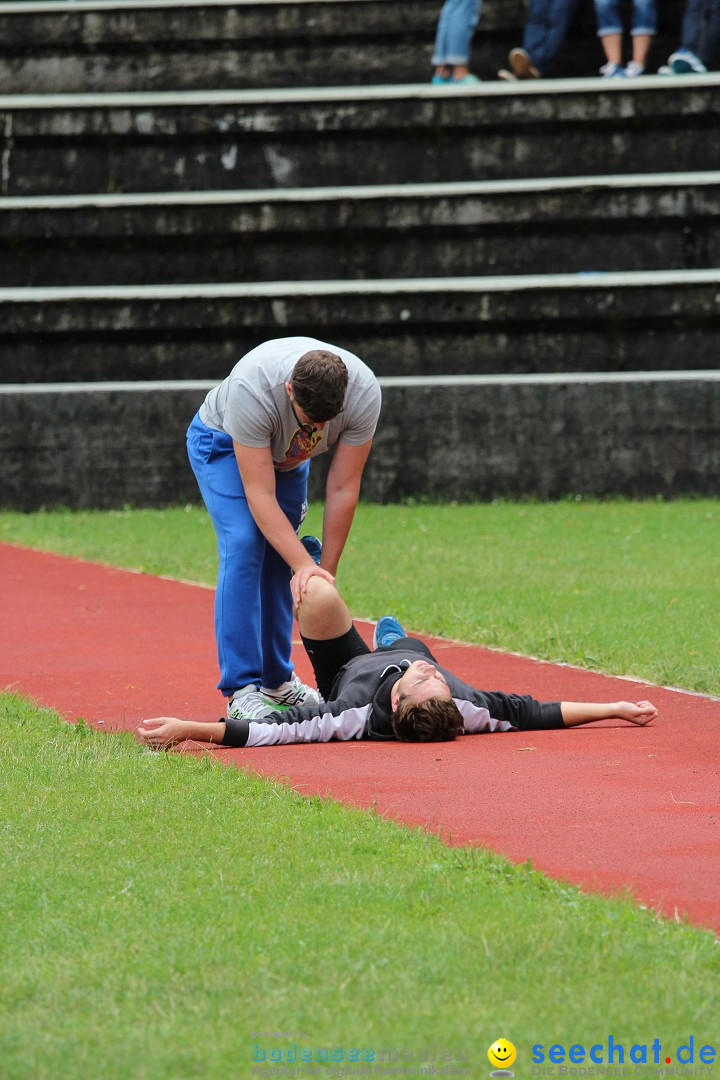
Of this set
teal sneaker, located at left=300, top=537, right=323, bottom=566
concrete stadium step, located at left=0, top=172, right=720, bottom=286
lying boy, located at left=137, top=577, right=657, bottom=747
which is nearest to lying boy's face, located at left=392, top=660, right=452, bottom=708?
lying boy, located at left=137, top=577, right=657, bottom=747

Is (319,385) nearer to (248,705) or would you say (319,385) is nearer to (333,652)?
(333,652)

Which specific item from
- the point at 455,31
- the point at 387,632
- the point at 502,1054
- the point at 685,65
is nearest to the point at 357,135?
the point at 455,31

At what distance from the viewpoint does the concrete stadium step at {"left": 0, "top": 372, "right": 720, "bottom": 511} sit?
1706cm

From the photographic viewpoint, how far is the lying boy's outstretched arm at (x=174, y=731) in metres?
5.94

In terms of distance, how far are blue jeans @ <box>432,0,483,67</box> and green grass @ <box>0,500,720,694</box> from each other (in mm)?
6469

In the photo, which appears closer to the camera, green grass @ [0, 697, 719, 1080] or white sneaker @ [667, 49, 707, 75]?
green grass @ [0, 697, 719, 1080]

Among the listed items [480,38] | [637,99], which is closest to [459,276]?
[637,99]

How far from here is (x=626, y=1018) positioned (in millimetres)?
3221

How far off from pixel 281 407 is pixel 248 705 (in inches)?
49.3

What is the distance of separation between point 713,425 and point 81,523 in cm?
685

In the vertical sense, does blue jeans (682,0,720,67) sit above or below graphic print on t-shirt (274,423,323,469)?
Answer: above

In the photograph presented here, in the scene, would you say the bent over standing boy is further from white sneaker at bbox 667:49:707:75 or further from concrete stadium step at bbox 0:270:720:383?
white sneaker at bbox 667:49:707:75

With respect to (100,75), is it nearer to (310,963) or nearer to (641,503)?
(641,503)

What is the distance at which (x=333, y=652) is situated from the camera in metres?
6.65
